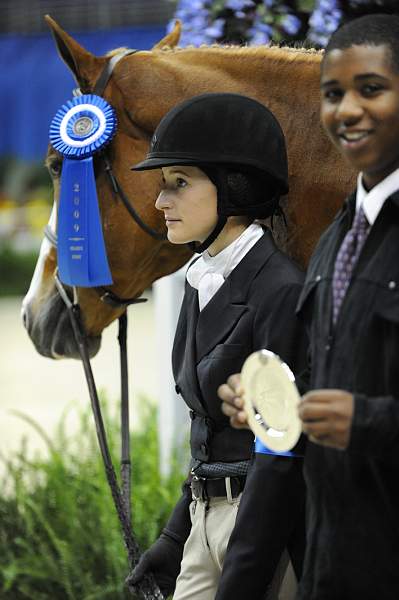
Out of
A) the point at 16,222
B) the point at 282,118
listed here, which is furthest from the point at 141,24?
the point at 282,118

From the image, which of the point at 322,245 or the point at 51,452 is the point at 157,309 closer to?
the point at 51,452

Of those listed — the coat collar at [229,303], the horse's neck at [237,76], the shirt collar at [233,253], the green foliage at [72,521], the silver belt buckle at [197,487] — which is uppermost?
the horse's neck at [237,76]

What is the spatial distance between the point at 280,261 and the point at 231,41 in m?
2.14

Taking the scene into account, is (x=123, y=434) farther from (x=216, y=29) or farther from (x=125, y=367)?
(x=216, y=29)

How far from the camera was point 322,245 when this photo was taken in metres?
1.98

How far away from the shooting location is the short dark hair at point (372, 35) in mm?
1775

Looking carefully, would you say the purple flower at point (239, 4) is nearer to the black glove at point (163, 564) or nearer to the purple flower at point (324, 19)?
the purple flower at point (324, 19)

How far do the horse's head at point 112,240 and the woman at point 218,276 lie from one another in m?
0.65

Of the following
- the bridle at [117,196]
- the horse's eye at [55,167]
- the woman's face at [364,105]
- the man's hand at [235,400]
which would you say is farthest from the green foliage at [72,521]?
the woman's face at [364,105]

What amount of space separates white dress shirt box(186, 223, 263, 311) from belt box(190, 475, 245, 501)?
392mm

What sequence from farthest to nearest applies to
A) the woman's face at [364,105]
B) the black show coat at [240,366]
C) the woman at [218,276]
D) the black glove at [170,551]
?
the black glove at [170,551] → the woman at [218,276] → the black show coat at [240,366] → the woman's face at [364,105]

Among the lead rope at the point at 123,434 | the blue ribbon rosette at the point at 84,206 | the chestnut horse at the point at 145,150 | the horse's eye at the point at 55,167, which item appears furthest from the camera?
the horse's eye at the point at 55,167

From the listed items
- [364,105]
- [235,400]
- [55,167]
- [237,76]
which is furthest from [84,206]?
[364,105]

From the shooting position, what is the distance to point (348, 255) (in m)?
1.86
